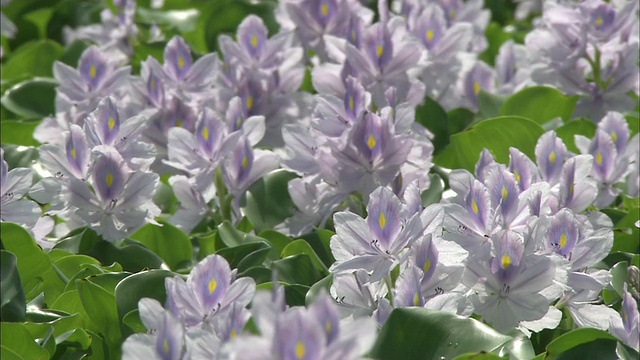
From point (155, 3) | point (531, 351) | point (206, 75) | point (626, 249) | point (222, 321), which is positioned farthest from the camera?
point (155, 3)

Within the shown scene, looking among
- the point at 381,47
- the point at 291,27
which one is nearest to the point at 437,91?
the point at 291,27

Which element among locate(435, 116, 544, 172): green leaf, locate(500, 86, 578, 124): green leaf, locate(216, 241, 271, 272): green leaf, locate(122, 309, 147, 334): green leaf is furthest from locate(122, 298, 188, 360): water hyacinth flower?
locate(500, 86, 578, 124): green leaf

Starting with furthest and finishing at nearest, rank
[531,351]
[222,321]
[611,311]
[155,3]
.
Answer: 1. [155,3]
2. [611,311]
3. [531,351]
4. [222,321]

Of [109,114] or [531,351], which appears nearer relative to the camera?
[531,351]

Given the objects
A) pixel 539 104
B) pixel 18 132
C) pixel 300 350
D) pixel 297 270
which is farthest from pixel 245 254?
pixel 539 104

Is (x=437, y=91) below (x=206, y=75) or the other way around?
below

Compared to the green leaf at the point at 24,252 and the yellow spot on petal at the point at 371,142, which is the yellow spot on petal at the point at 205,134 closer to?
the yellow spot on petal at the point at 371,142

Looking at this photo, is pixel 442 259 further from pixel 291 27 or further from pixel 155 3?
pixel 155 3

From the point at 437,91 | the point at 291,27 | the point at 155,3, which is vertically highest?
the point at 291,27
